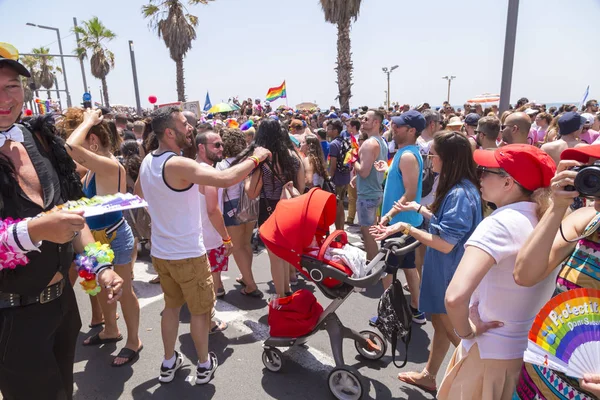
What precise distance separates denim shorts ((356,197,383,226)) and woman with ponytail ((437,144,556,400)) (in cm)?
312

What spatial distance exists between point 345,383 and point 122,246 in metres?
2.27

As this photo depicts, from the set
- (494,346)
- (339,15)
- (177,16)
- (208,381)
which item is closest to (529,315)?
(494,346)

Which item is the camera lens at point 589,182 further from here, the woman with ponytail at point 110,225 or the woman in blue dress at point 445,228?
the woman with ponytail at point 110,225

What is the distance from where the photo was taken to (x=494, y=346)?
1.78 m

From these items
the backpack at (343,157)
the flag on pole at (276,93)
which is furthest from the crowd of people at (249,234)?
the flag on pole at (276,93)

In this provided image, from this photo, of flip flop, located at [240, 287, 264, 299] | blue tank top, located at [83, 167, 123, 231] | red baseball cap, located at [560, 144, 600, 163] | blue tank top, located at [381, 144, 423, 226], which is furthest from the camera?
flip flop, located at [240, 287, 264, 299]

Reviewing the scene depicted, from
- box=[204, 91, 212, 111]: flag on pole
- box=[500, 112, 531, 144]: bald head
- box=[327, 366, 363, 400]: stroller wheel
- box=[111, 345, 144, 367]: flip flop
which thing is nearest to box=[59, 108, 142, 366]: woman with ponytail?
box=[111, 345, 144, 367]: flip flop

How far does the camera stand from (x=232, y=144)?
4.86m

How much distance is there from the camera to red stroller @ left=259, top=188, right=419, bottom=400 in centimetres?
271

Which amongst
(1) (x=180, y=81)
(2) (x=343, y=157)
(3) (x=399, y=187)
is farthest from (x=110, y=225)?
(1) (x=180, y=81)

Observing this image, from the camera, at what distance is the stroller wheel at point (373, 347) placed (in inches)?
133

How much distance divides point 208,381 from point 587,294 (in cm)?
285

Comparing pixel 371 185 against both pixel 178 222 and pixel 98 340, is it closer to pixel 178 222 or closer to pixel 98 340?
pixel 178 222

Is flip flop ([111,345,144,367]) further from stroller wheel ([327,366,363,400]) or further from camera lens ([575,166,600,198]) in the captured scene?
camera lens ([575,166,600,198])
